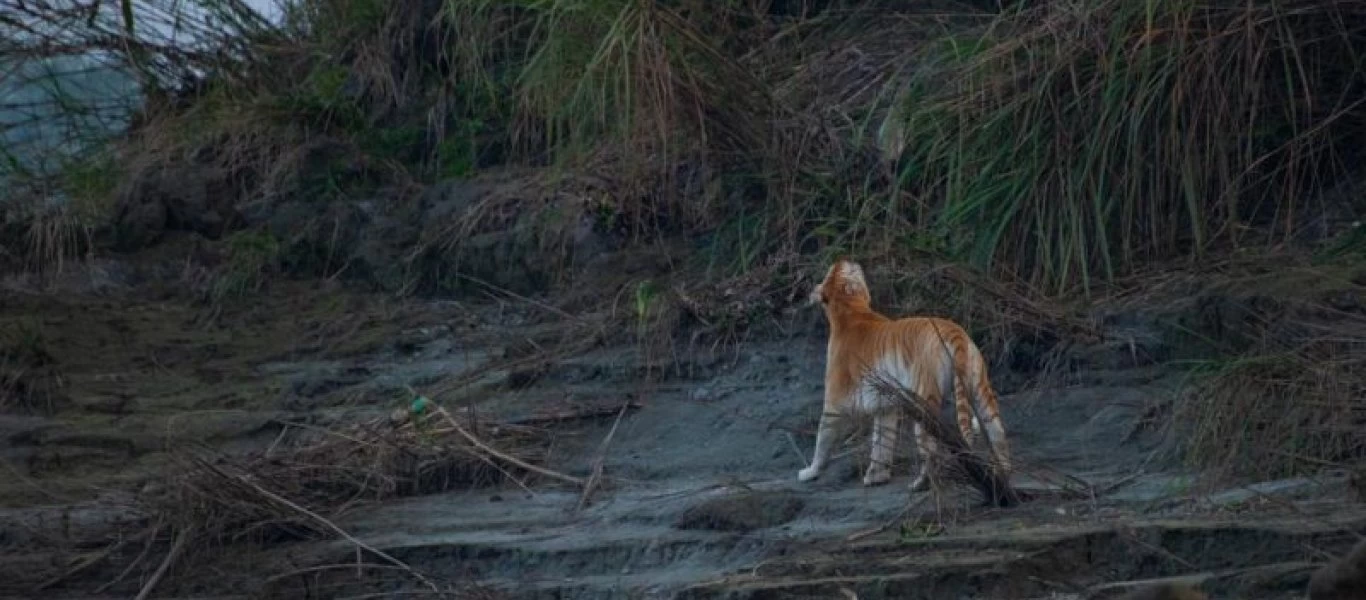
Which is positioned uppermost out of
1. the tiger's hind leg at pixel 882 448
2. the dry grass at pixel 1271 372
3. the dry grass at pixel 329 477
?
the dry grass at pixel 1271 372

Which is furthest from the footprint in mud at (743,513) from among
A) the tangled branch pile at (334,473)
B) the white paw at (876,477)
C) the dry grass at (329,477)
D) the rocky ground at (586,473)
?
the tangled branch pile at (334,473)

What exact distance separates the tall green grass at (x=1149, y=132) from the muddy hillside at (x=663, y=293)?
18 mm

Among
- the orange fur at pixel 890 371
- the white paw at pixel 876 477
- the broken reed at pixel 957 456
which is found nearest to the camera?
the broken reed at pixel 957 456

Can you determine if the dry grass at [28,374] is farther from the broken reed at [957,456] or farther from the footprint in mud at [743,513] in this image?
the broken reed at [957,456]

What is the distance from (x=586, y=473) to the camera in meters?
8.23

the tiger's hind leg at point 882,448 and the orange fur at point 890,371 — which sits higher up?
the orange fur at point 890,371

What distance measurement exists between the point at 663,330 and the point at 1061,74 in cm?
176

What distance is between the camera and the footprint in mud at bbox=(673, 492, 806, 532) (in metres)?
6.83

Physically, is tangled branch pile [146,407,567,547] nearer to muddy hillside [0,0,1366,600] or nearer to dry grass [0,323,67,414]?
muddy hillside [0,0,1366,600]

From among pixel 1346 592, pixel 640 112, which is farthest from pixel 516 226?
pixel 1346 592

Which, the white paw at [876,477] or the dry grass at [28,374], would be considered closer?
the white paw at [876,477]

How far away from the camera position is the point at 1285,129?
899cm

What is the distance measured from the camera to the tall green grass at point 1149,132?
8.70 m

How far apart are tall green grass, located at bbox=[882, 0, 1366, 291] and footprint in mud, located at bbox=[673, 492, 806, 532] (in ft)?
6.66
